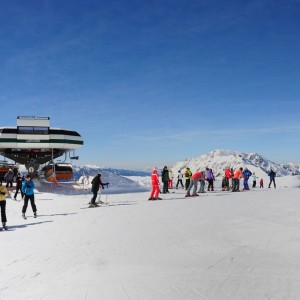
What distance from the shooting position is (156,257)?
6.99m

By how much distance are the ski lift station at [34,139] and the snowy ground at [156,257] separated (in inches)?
735

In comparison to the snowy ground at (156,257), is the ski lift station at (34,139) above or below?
above

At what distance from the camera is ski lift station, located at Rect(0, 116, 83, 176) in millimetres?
29573

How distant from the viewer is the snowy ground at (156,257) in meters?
5.37

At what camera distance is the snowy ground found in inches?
211

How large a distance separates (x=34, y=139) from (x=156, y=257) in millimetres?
25116

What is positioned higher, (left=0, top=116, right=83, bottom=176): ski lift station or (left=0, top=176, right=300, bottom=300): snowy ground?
(left=0, top=116, right=83, bottom=176): ski lift station

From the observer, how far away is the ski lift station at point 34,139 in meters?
29.6

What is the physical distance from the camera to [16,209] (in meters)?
16.3

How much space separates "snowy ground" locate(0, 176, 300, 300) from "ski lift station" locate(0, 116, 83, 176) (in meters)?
18.7

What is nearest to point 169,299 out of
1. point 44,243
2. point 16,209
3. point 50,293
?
point 50,293

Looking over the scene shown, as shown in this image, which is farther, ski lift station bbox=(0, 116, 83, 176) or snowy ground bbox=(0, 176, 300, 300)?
ski lift station bbox=(0, 116, 83, 176)

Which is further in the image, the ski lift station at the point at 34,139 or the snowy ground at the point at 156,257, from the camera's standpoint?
the ski lift station at the point at 34,139

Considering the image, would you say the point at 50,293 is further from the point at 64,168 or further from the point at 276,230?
the point at 64,168
